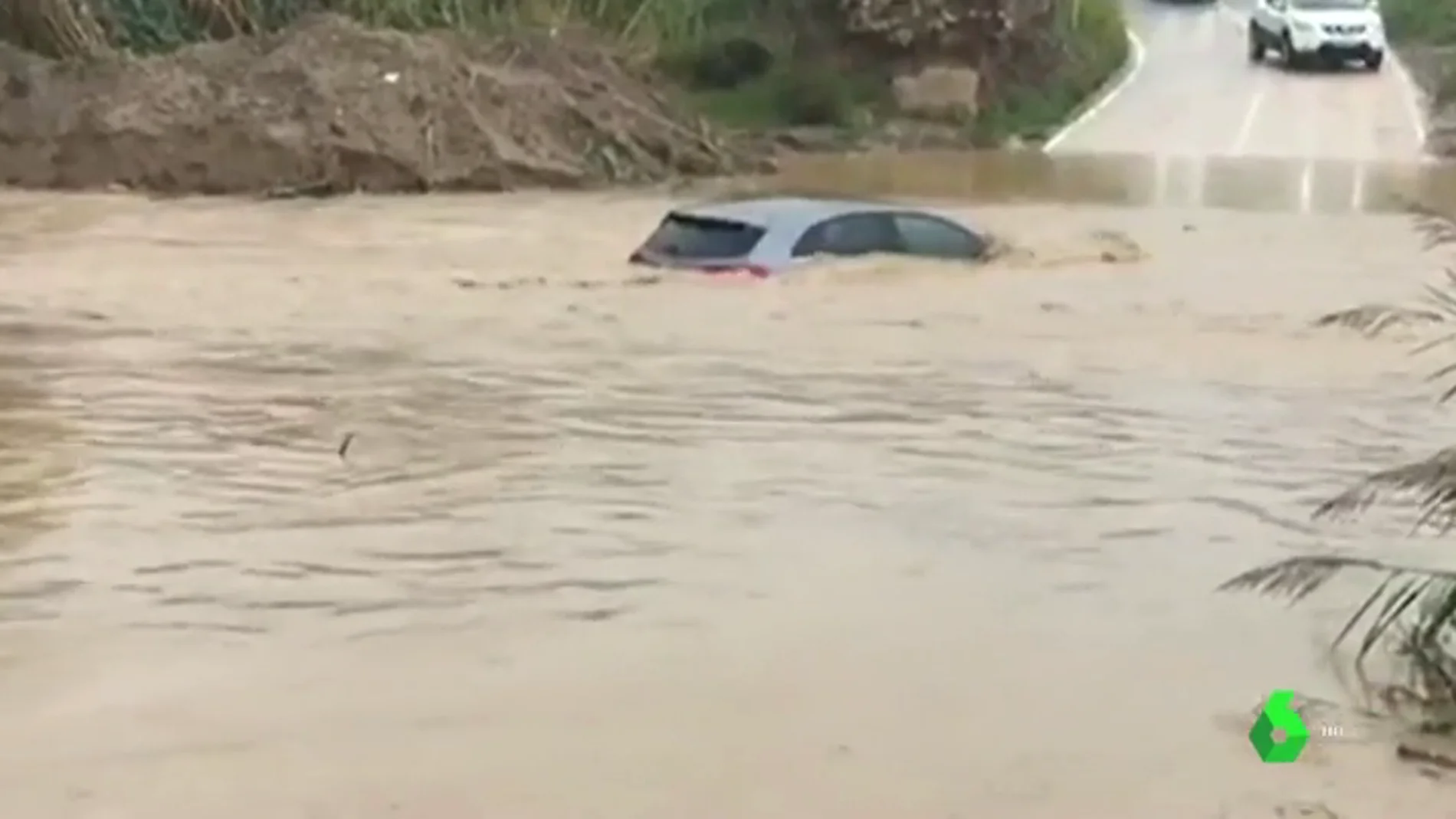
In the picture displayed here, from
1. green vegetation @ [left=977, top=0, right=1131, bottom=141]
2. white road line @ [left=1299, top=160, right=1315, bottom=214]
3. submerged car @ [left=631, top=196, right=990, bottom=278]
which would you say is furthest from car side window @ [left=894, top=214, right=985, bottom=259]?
green vegetation @ [left=977, top=0, right=1131, bottom=141]

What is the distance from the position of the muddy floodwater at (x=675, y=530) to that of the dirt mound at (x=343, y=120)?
15.9ft

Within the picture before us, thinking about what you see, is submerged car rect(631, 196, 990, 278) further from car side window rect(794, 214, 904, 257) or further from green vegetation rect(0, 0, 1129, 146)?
green vegetation rect(0, 0, 1129, 146)

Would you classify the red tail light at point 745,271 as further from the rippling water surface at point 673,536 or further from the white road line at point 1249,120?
the white road line at point 1249,120

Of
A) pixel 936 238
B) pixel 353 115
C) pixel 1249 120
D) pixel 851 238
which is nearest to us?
pixel 851 238

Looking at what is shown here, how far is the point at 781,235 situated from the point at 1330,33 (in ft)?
77.1

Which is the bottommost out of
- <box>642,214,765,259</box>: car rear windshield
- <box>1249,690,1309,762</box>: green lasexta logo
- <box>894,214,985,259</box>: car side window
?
<box>894,214,985,259</box>: car side window

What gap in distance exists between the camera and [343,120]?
80.3 feet

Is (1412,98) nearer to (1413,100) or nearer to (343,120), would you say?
(1413,100)

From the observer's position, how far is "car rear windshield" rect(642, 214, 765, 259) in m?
16.1

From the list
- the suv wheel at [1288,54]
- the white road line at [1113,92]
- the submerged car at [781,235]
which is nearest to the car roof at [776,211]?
the submerged car at [781,235]

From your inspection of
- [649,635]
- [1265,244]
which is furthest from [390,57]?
[649,635]

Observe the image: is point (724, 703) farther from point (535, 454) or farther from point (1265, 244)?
point (1265, 244)

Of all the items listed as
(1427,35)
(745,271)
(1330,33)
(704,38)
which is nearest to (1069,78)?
(704,38)

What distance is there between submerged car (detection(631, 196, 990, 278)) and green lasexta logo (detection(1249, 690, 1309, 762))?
27.0 ft
